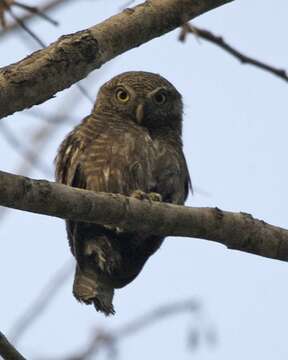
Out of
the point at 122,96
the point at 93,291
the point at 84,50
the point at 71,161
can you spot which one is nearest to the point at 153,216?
the point at 84,50

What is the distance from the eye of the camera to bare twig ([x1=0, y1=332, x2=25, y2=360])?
3102mm

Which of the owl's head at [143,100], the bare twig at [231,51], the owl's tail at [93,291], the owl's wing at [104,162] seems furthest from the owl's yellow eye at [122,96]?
the bare twig at [231,51]

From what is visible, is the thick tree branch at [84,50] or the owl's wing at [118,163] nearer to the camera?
the thick tree branch at [84,50]

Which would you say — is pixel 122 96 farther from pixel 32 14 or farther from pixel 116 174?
pixel 32 14

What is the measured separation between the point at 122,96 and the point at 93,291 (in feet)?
6.87

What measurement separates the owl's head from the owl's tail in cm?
151

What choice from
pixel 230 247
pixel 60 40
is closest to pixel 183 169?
pixel 230 247

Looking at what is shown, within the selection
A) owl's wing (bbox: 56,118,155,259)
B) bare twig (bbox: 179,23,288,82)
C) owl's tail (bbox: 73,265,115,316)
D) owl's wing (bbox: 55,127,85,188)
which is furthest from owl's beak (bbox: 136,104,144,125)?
bare twig (bbox: 179,23,288,82)

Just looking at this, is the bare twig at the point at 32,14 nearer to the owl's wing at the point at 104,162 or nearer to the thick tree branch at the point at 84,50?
the thick tree branch at the point at 84,50

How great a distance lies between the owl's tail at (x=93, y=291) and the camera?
4.77 m

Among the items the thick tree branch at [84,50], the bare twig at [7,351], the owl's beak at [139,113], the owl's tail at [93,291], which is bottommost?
the owl's tail at [93,291]

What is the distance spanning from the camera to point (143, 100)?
6344 millimetres

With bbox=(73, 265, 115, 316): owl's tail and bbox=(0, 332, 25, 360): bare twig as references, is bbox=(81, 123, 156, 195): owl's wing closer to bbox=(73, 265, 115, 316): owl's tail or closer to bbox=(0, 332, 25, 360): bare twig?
bbox=(73, 265, 115, 316): owl's tail

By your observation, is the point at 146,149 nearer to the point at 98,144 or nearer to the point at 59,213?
the point at 98,144
